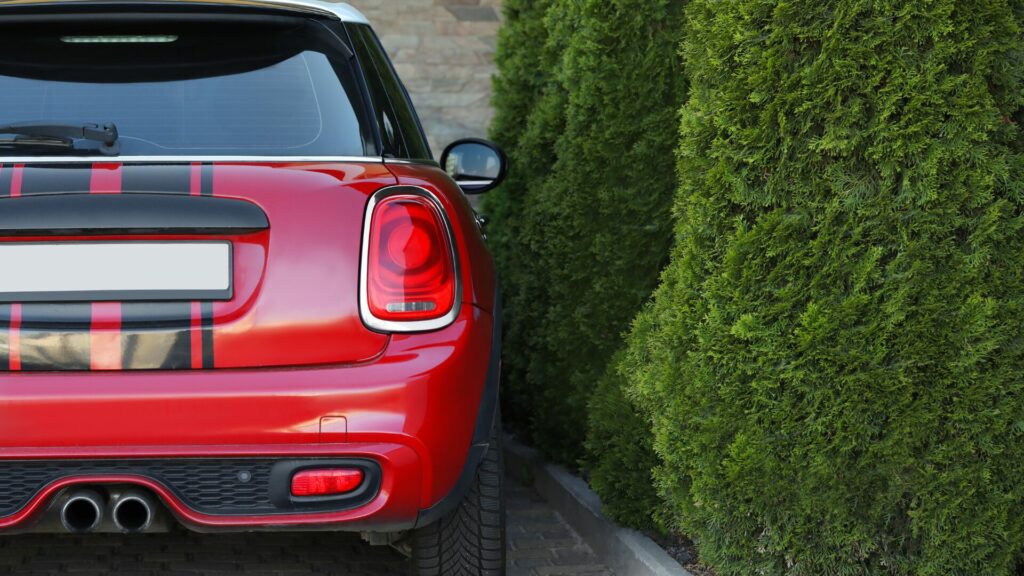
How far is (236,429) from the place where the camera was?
8.95ft

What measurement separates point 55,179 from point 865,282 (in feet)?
6.44

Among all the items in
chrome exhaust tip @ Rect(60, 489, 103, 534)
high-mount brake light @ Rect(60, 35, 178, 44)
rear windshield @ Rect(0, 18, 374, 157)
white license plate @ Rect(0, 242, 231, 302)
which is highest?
high-mount brake light @ Rect(60, 35, 178, 44)

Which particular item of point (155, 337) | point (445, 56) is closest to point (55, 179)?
point (155, 337)

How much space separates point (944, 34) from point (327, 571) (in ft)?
8.22

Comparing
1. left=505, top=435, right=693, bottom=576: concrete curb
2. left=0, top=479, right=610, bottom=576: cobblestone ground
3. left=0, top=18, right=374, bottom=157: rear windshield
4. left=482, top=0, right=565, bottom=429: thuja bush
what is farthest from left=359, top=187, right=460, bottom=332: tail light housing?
left=482, top=0, right=565, bottom=429: thuja bush

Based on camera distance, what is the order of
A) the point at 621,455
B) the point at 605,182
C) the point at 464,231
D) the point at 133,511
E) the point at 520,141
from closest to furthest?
the point at 133,511 < the point at 464,231 < the point at 621,455 < the point at 605,182 < the point at 520,141

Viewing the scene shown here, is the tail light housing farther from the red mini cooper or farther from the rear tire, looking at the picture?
the rear tire

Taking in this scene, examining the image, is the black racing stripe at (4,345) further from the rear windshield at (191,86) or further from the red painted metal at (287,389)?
the rear windshield at (191,86)

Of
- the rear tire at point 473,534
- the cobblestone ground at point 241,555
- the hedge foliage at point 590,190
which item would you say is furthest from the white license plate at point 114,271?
the hedge foliage at point 590,190

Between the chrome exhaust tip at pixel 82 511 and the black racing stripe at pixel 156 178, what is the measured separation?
689mm

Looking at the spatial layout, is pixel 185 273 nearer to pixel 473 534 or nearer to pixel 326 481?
pixel 326 481

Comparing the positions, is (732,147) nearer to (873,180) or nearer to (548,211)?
(873,180)

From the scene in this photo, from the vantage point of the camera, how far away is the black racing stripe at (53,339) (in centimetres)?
271

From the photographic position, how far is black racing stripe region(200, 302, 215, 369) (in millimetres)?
2748
